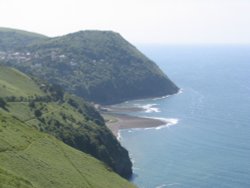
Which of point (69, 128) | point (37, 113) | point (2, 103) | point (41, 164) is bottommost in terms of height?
point (41, 164)

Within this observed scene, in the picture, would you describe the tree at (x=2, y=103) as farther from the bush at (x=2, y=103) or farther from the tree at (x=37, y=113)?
the tree at (x=37, y=113)

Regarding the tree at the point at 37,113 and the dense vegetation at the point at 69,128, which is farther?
the tree at the point at 37,113

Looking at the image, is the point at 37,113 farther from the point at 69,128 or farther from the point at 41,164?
the point at 41,164

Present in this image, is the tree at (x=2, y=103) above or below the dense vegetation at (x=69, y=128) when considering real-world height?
above

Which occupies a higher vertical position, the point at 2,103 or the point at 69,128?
the point at 2,103

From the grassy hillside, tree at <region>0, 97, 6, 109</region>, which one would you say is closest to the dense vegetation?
tree at <region>0, 97, 6, 109</region>

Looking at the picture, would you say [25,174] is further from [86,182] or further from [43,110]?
[43,110]

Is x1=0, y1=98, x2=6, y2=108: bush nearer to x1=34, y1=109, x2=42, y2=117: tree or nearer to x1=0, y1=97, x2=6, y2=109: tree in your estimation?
x1=0, y1=97, x2=6, y2=109: tree

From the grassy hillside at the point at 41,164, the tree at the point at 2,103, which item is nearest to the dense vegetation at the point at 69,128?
the tree at the point at 2,103

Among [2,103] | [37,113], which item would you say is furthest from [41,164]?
[37,113]

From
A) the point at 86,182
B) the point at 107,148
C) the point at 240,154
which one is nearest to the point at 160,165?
the point at 107,148
